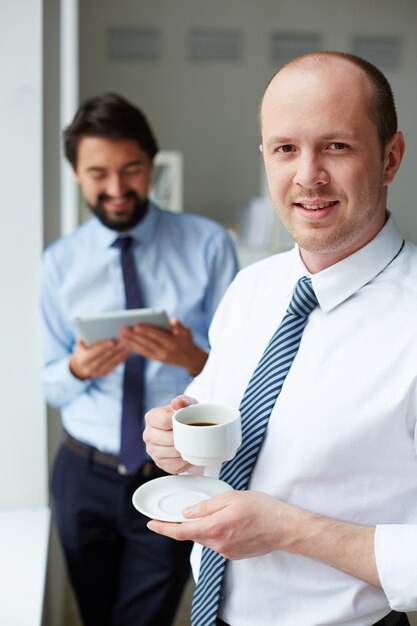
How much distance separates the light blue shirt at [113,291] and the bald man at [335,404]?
38.1 inches

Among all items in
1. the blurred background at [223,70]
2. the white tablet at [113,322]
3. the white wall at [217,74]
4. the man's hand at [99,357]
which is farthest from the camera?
the white wall at [217,74]

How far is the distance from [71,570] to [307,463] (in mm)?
1378

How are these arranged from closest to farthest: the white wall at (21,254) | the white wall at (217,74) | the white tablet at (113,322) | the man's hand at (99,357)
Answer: the white tablet at (113,322) < the man's hand at (99,357) < the white wall at (21,254) < the white wall at (217,74)

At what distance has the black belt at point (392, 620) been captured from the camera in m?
1.17

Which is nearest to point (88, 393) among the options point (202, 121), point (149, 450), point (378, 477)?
point (149, 450)

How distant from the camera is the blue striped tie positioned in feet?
3.90

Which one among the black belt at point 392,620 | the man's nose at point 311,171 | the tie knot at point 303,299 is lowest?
the black belt at point 392,620

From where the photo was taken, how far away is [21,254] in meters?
2.24

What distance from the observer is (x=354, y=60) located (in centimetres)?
110

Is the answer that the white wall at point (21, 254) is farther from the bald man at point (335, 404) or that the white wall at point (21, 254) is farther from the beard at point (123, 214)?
the bald man at point (335, 404)

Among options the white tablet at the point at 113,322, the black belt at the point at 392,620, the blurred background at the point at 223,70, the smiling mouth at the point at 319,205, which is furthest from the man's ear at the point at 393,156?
the blurred background at the point at 223,70

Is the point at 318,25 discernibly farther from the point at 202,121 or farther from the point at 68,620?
the point at 68,620

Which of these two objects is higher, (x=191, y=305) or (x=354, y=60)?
(x=354, y=60)

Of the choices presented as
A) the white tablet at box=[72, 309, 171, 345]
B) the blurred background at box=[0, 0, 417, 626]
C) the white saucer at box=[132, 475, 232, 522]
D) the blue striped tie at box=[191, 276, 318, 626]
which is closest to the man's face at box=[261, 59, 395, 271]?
the blue striped tie at box=[191, 276, 318, 626]
